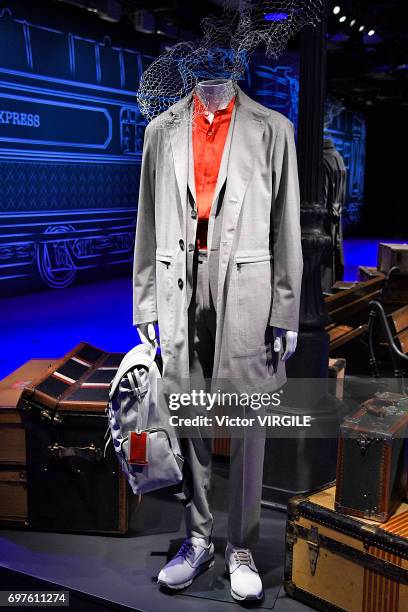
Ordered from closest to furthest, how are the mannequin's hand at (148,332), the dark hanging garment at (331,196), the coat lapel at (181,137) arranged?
the coat lapel at (181,137) → the mannequin's hand at (148,332) → the dark hanging garment at (331,196)

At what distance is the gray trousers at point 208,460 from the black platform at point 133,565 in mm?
184

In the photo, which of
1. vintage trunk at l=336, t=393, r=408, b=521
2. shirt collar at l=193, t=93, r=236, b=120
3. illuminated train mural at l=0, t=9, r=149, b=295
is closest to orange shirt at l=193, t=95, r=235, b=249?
shirt collar at l=193, t=93, r=236, b=120

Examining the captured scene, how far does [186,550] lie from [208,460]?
1.10ft

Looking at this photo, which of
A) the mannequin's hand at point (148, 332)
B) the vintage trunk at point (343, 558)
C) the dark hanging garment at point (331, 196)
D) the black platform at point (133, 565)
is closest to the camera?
the vintage trunk at point (343, 558)

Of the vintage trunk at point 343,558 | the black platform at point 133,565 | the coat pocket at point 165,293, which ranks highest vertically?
the coat pocket at point 165,293

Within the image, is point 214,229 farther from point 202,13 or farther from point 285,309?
point 202,13

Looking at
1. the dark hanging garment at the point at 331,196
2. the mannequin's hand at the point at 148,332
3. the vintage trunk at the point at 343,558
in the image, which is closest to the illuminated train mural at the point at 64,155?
the dark hanging garment at the point at 331,196

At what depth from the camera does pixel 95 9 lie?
8.38 m

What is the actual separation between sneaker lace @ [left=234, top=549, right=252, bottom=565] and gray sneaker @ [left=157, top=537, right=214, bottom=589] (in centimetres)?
13

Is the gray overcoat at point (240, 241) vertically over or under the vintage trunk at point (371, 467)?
over

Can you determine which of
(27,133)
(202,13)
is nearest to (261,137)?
(27,133)

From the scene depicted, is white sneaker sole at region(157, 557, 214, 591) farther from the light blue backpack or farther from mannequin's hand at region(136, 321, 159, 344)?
mannequin's hand at region(136, 321, 159, 344)

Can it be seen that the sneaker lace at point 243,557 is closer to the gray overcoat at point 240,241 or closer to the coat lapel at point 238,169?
the gray overcoat at point 240,241

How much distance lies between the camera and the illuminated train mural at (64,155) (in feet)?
26.7
